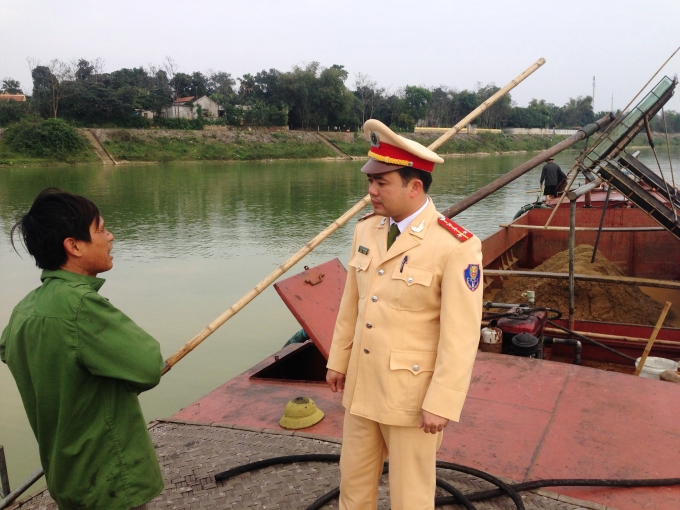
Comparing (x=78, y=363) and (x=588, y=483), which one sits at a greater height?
(x=78, y=363)

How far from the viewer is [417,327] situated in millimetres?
1670

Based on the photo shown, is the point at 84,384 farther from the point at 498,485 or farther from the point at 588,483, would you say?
the point at 588,483

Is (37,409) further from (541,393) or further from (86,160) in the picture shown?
(86,160)

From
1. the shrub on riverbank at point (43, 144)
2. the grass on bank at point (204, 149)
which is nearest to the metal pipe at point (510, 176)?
the shrub on riverbank at point (43, 144)

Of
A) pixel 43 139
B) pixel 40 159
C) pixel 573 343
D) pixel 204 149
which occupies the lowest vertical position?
pixel 573 343

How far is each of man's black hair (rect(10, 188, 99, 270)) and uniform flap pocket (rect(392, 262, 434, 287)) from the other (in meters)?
0.90

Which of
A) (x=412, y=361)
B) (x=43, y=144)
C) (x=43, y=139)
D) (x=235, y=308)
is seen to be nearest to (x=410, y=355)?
(x=412, y=361)

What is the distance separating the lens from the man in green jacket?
1.39 m

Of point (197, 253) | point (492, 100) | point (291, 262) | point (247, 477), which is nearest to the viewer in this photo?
point (247, 477)

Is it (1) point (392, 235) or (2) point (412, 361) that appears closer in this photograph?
(2) point (412, 361)

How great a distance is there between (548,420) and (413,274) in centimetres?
147

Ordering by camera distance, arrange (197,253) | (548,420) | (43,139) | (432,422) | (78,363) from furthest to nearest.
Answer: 1. (43,139)
2. (197,253)
3. (548,420)
4. (432,422)
5. (78,363)

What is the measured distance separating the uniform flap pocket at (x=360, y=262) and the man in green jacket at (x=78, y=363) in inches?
27.3

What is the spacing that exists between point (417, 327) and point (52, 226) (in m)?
1.07
